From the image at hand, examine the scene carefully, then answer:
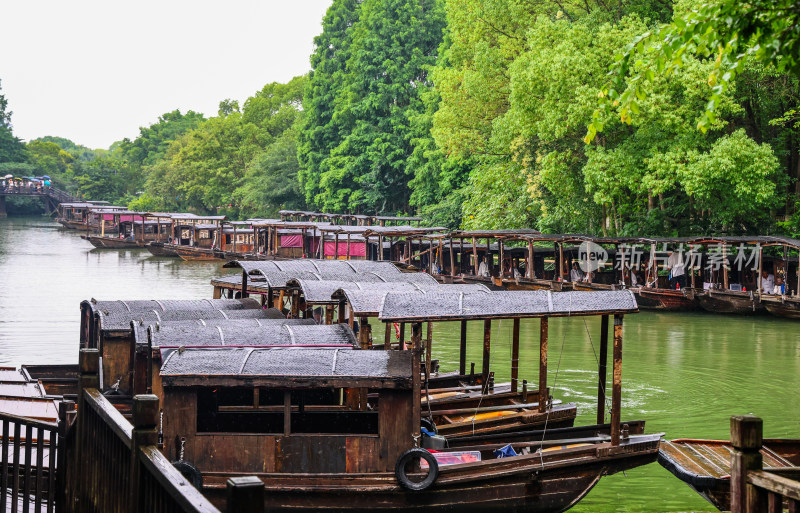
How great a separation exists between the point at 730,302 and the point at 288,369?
821 inches

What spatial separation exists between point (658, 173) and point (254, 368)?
2110 cm

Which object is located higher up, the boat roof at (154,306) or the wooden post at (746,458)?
the wooden post at (746,458)

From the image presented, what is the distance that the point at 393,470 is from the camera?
870cm

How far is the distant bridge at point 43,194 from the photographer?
82.3 metres

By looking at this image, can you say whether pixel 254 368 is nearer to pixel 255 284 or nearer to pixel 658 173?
pixel 255 284

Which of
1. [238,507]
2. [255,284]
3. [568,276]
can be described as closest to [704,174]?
[568,276]

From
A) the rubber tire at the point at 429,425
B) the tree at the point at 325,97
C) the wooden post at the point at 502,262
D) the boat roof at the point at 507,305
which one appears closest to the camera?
the boat roof at the point at 507,305

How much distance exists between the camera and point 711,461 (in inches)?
320

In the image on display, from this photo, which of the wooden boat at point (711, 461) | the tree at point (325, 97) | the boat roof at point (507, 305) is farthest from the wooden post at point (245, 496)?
the tree at point (325, 97)

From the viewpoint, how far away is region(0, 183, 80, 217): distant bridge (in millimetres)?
82306

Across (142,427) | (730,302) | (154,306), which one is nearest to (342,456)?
(142,427)

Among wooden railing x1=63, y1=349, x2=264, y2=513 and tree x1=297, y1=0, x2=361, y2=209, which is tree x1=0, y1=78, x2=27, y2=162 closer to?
tree x1=297, y1=0, x2=361, y2=209

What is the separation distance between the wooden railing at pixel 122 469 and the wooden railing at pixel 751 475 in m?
2.64

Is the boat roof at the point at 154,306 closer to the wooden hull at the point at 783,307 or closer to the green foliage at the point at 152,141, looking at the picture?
the wooden hull at the point at 783,307
